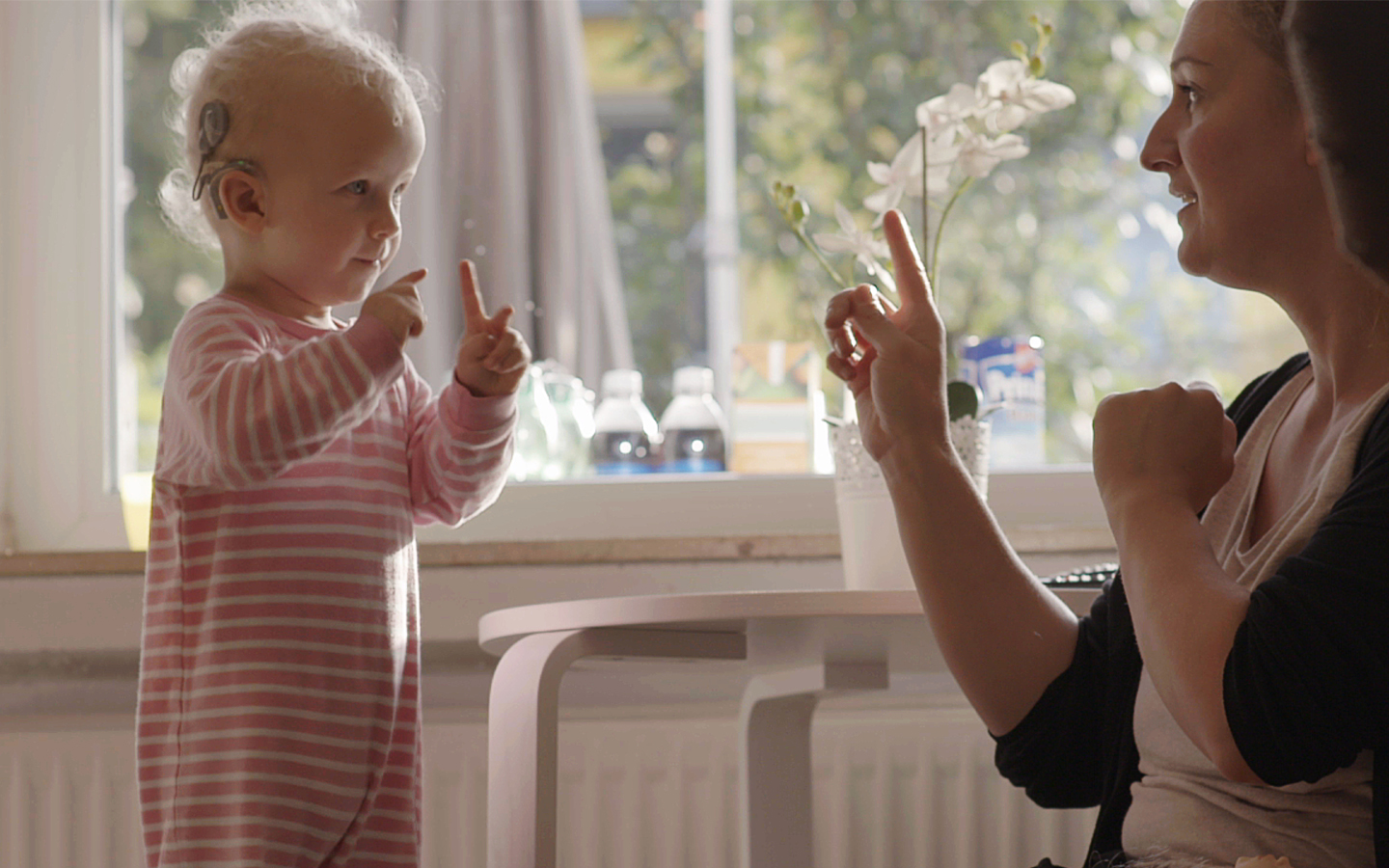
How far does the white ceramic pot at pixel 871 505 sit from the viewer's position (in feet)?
3.98

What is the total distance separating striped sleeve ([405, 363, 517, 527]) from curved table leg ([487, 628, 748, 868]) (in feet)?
0.44

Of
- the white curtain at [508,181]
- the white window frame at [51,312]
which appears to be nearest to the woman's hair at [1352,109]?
the white curtain at [508,181]

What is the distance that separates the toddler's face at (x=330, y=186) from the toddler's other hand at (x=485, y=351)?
88mm

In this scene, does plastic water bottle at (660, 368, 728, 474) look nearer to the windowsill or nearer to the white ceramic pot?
the windowsill

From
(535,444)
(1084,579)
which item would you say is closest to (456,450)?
(1084,579)

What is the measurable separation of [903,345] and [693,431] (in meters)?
1.05

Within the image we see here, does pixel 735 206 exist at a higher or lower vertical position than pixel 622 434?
higher

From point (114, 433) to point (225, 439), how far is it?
1123 mm

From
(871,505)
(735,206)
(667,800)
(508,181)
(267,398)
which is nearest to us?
(267,398)

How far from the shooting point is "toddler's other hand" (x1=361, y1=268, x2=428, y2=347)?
1.00 metres

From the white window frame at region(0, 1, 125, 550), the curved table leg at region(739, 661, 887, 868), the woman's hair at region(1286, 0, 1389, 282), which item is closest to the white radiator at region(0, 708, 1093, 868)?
the curved table leg at region(739, 661, 887, 868)

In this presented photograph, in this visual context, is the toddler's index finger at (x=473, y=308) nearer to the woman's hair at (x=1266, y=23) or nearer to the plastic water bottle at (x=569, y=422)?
the woman's hair at (x=1266, y=23)

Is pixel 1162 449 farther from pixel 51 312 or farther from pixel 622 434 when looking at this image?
pixel 51 312

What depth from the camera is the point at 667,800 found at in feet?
5.53
